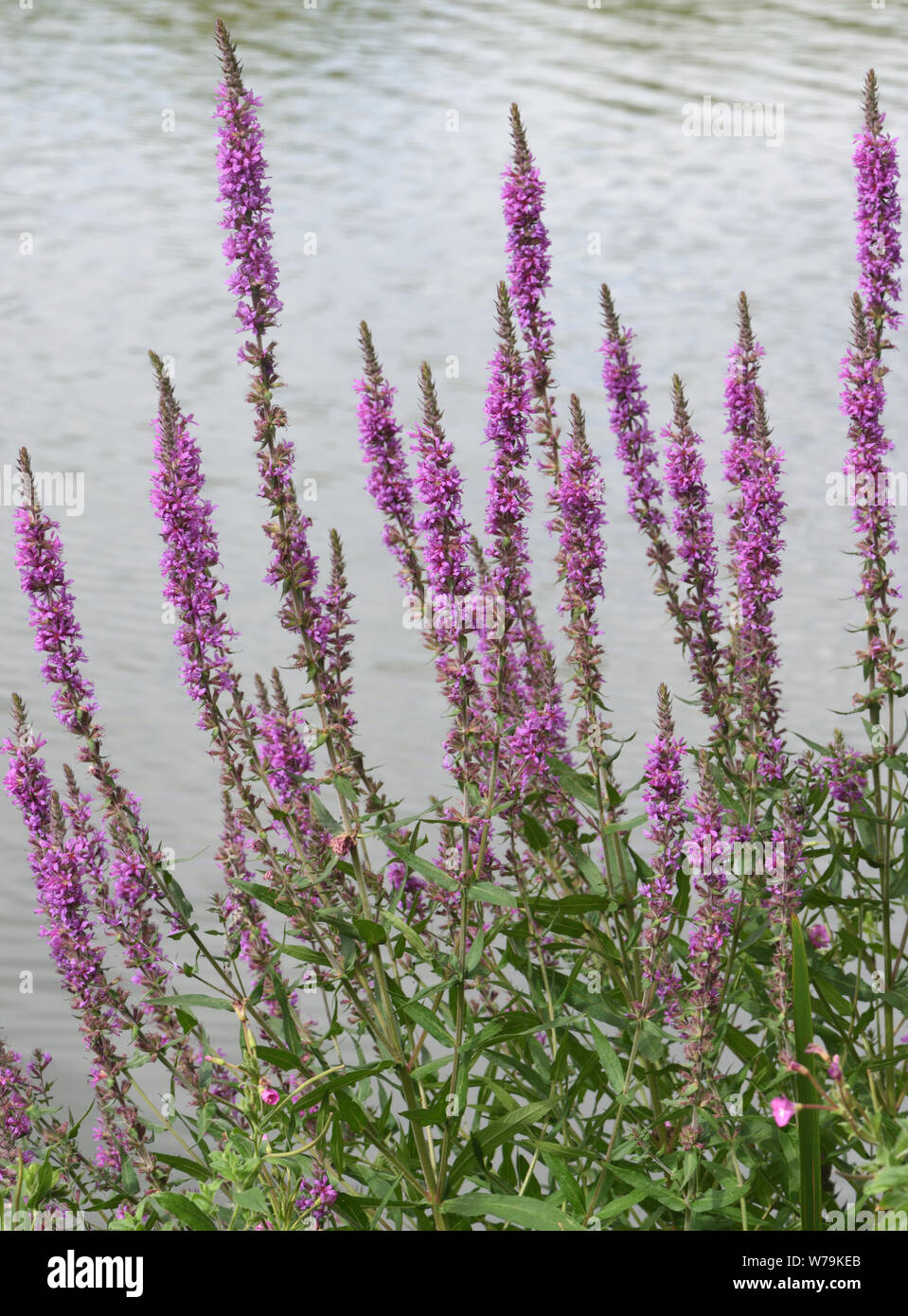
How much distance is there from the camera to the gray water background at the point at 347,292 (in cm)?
1095

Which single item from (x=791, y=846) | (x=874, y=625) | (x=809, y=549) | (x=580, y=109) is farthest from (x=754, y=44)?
(x=791, y=846)

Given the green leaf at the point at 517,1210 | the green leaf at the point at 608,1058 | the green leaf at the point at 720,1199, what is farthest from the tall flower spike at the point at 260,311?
the green leaf at the point at 720,1199

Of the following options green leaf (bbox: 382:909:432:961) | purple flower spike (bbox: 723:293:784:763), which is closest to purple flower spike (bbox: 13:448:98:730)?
green leaf (bbox: 382:909:432:961)

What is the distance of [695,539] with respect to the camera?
5523 mm

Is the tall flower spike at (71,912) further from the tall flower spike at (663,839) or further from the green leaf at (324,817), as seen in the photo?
the tall flower spike at (663,839)

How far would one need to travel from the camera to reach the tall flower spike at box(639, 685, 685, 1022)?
438cm

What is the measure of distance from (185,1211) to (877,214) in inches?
164

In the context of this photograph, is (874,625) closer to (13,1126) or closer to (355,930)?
(355,930)

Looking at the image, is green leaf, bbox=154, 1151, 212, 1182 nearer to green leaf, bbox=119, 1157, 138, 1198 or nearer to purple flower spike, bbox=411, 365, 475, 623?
green leaf, bbox=119, 1157, 138, 1198

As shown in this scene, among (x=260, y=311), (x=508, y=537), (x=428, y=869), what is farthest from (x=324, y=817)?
(x=260, y=311)

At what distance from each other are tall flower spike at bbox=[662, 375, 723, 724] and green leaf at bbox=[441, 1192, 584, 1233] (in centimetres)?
188

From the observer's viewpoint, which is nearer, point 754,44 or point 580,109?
point 580,109

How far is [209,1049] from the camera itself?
5.26 metres

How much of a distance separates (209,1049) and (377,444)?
2102mm
